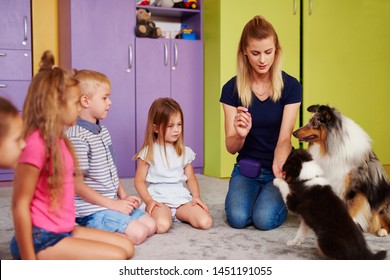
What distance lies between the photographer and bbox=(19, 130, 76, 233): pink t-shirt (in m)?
1.40

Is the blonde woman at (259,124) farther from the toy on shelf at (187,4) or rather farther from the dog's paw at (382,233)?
the toy on shelf at (187,4)

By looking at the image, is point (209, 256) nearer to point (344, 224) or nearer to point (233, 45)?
point (344, 224)

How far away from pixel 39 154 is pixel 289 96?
59.5 inches

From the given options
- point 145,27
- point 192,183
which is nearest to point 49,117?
point 192,183

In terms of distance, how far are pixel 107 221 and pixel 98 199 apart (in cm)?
11

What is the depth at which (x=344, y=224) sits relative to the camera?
163 cm

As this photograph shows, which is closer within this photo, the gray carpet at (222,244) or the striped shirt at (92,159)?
the gray carpet at (222,244)

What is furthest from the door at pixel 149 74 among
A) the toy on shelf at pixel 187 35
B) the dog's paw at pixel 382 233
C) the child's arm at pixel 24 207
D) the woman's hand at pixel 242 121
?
the child's arm at pixel 24 207

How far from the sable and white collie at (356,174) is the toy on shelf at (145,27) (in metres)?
2.31

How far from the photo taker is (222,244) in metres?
1.98

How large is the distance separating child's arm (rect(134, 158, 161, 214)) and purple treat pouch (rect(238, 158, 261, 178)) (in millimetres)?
550

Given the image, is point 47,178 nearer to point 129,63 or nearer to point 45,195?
point 45,195

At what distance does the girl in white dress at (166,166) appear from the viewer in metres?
2.35

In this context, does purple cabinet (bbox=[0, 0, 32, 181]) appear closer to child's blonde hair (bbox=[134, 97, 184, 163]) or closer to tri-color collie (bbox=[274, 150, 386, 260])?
child's blonde hair (bbox=[134, 97, 184, 163])
